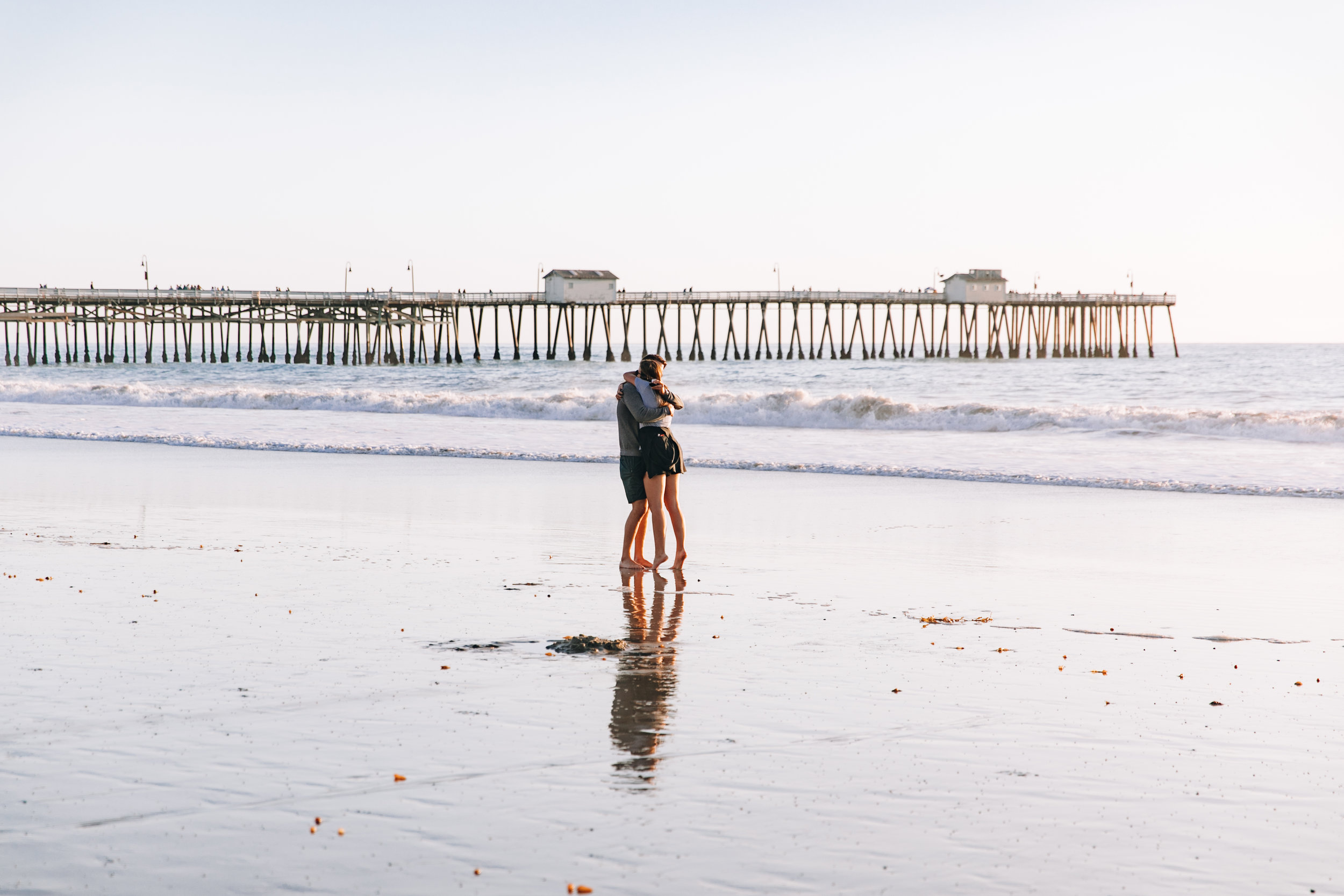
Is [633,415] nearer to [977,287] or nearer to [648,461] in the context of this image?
[648,461]

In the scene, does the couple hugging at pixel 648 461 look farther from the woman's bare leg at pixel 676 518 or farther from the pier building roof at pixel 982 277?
the pier building roof at pixel 982 277

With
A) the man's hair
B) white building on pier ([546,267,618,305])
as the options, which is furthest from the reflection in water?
white building on pier ([546,267,618,305])

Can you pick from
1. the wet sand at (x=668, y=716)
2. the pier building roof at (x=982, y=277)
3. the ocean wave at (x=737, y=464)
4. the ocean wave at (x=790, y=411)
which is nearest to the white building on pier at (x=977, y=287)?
the pier building roof at (x=982, y=277)

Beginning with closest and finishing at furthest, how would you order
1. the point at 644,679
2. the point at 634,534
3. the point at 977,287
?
the point at 644,679
the point at 634,534
the point at 977,287

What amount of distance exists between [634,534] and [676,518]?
0.31 metres

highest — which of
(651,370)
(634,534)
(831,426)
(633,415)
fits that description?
(651,370)

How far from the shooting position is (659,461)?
9.00 metres

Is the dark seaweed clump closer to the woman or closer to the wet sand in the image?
the wet sand

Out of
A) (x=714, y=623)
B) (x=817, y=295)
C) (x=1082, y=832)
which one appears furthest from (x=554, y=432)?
(x=817, y=295)

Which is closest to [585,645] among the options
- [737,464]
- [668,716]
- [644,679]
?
[644,679]

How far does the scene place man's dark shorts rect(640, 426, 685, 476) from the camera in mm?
8992

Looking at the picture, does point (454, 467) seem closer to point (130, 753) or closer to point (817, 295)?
point (130, 753)

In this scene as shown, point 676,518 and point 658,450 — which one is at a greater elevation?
point 658,450

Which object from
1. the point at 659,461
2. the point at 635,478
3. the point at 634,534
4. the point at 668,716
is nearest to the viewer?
the point at 668,716
